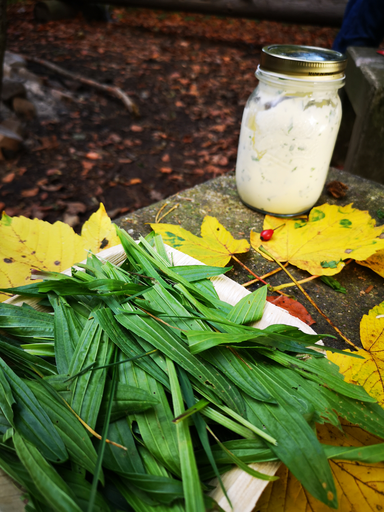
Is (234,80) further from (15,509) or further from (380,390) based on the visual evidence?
(15,509)

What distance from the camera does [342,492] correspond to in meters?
0.58

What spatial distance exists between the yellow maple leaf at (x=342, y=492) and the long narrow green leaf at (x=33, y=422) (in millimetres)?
320

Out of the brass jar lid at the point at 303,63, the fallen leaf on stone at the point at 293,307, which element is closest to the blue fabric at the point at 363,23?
the brass jar lid at the point at 303,63

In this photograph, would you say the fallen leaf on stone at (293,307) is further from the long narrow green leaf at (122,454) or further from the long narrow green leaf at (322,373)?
the long narrow green leaf at (122,454)

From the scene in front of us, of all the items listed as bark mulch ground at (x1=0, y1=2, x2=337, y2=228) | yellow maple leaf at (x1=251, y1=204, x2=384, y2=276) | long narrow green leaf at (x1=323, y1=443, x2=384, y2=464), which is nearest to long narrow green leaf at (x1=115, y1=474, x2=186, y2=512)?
long narrow green leaf at (x1=323, y1=443, x2=384, y2=464)

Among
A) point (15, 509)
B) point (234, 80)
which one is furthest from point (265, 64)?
point (234, 80)

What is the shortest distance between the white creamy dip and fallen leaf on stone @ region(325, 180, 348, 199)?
0.61 ft

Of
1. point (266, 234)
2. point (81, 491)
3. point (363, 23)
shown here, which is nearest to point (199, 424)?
point (81, 491)

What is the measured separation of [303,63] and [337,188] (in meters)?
0.53

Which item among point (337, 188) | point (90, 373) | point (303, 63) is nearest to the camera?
point (90, 373)

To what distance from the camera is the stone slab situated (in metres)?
0.90

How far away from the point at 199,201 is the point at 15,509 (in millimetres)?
970

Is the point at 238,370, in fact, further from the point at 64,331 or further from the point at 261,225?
the point at 261,225

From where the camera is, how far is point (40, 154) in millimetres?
2477
